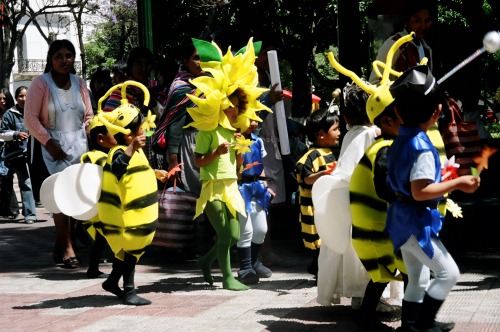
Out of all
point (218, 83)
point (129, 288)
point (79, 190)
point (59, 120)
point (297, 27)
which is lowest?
point (129, 288)

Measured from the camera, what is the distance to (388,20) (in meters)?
9.14

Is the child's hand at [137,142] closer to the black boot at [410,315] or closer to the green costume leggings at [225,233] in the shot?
the green costume leggings at [225,233]

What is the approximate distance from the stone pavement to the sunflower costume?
0.44 metres

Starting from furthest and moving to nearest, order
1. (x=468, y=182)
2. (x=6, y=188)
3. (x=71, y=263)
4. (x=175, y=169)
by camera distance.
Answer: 1. (x=6, y=188)
2. (x=71, y=263)
3. (x=175, y=169)
4. (x=468, y=182)

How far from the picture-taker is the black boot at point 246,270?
23.5ft

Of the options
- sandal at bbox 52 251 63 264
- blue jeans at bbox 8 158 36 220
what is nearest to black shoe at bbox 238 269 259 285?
sandal at bbox 52 251 63 264

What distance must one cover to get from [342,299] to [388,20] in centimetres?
355

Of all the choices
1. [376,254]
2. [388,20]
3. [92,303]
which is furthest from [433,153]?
[388,20]

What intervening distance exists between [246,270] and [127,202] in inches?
43.7

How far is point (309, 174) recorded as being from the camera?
22.3ft

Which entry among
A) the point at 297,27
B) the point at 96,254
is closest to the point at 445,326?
the point at 96,254

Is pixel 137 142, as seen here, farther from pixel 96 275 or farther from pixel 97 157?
pixel 96 275

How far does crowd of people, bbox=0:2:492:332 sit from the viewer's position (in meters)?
4.98

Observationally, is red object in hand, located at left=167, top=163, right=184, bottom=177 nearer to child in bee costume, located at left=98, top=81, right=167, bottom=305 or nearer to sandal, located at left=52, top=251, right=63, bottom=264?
child in bee costume, located at left=98, top=81, right=167, bottom=305
